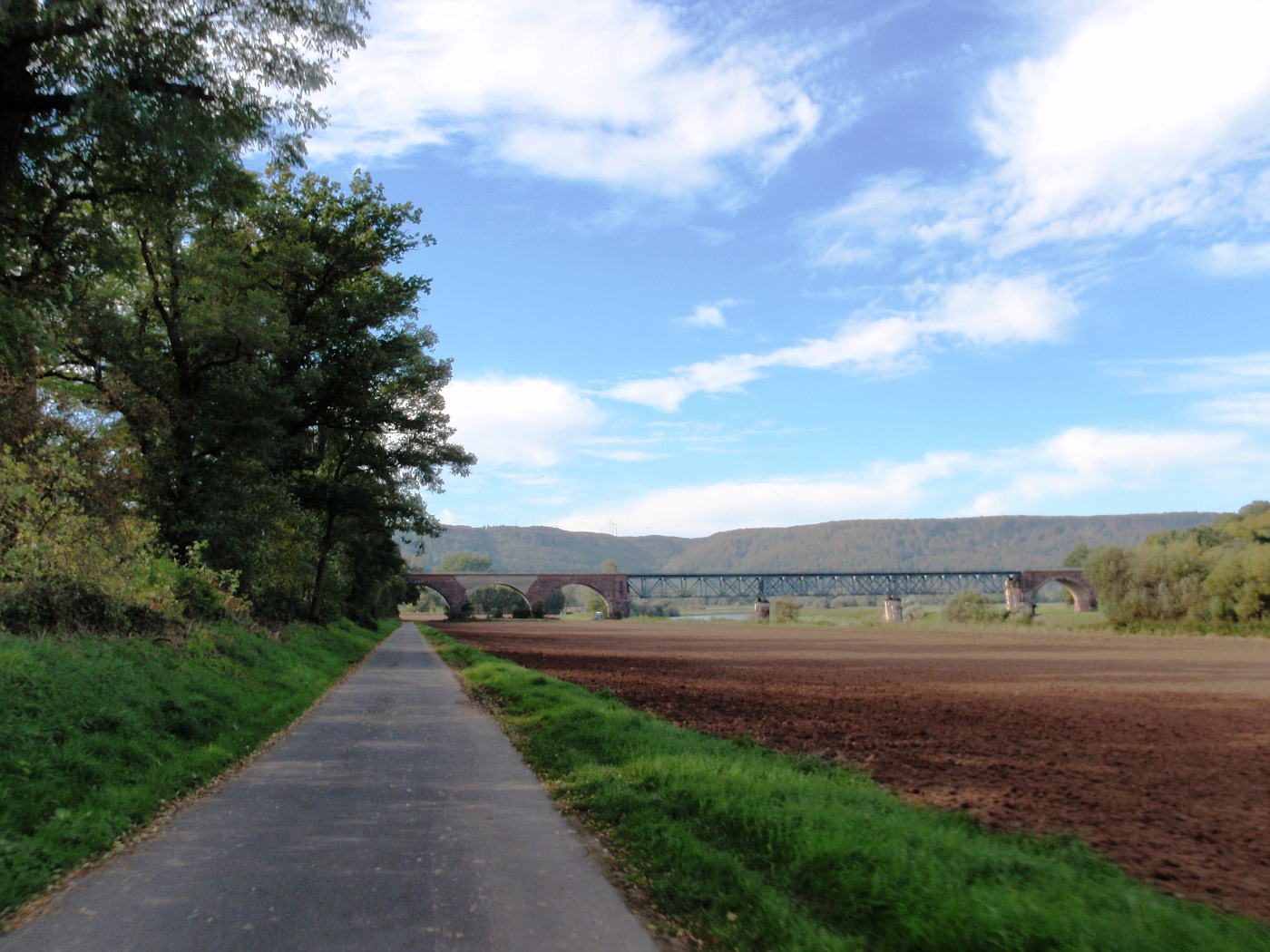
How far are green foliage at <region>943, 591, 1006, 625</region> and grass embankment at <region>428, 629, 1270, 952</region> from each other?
7970cm

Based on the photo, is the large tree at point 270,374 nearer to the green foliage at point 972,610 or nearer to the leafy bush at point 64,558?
the leafy bush at point 64,558

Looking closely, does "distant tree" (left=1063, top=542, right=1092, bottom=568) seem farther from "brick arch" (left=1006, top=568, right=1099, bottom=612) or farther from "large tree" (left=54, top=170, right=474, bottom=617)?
"large tree" (left=54, top=170, right=474, bottom=617)

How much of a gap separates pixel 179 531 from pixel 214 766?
12.7m

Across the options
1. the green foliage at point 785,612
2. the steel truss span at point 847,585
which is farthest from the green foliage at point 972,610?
the steel truss span at point 847,585

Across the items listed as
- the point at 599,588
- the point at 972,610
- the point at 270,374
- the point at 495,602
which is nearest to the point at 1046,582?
the point at 972,610

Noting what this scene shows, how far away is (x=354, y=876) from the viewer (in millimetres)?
4816

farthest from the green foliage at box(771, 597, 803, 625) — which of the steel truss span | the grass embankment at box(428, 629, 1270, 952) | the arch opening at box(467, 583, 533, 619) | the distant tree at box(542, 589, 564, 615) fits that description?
the grass embankment at box(428, 629, 1270, 952)

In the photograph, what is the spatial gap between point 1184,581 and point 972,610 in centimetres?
2364

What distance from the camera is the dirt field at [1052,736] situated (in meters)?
6.42

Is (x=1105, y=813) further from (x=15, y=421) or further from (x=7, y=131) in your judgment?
(x=15, y=421)

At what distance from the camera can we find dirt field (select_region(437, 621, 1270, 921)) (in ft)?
21.1

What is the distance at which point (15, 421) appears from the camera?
12031mm

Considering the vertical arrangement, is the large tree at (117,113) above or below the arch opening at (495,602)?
above

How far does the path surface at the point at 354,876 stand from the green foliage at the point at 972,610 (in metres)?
81.0
